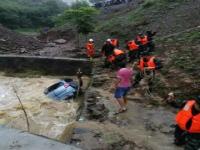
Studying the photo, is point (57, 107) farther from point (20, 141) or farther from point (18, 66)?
point (20, 141)

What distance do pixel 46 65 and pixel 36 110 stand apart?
403 cm

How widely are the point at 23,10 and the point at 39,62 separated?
2959 centimetres

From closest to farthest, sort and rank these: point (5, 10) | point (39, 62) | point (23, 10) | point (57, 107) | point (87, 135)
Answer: point (87, 135) < point (57, 107) < point (39, 62) < point (5, 10) < point (23, 10)

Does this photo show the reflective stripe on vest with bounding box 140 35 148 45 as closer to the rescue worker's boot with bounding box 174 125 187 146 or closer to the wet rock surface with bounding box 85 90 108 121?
the wet rock surface with bounding box 85 90 108 121

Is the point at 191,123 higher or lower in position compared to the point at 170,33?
lower

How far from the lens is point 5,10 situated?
134ft

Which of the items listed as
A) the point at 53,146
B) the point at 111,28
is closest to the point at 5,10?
the point at 111,28

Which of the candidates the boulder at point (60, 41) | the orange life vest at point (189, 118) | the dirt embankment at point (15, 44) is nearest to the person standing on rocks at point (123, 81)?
the orange life vest at point (189, 118)

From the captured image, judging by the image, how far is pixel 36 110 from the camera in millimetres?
13320

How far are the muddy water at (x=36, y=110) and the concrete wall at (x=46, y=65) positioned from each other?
0.74 m

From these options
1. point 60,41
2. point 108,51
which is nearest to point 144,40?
point 108,51

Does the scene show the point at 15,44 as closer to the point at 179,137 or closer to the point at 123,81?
the point at 123,81

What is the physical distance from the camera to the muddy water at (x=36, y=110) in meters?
11.9

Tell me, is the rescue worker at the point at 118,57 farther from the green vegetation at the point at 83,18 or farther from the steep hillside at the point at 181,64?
the green vegetation at the point at 83,18
